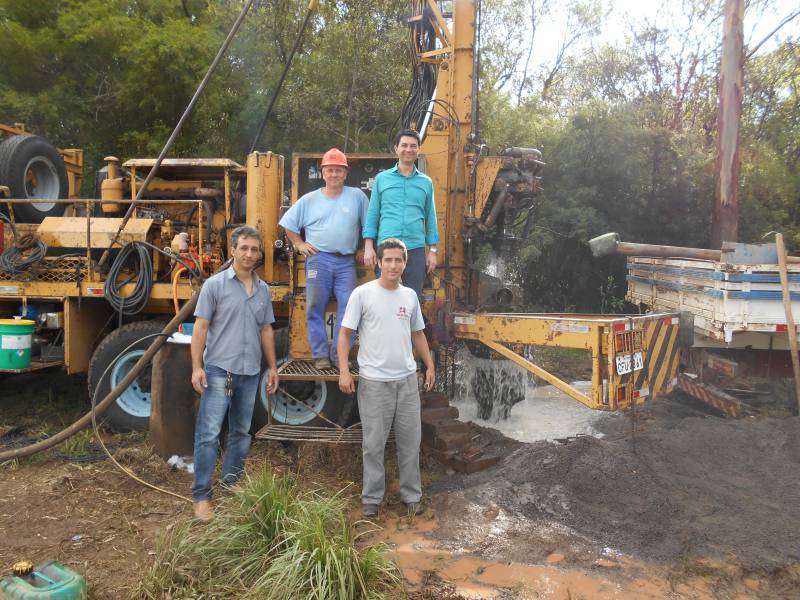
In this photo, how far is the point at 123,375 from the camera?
660cm

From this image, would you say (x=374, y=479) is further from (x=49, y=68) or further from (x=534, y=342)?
(x=49, y=68)

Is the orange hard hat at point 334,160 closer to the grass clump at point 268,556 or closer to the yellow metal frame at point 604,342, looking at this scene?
the yellow metal frame at point 604,342

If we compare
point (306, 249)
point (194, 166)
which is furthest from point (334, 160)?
point (194, 166)

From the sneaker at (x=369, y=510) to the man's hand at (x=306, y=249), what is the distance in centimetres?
203

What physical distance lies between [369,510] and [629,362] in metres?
2.23

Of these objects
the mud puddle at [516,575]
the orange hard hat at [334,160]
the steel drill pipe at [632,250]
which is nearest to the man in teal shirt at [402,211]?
the orange hard hat at [334,160]

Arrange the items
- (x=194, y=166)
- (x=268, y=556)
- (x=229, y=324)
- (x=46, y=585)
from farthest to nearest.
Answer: (x=194, y=166), (x=229, y=324), (x=268, y=556), (x=46, y=585)

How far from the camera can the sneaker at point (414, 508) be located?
4550 mm

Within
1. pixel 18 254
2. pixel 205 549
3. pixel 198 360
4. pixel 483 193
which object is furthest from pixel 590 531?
pixel 18 254

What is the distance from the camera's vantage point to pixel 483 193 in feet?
21.1

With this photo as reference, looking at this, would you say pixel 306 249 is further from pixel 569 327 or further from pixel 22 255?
pixel 22 255

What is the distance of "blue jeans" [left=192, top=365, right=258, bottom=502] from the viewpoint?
433cm

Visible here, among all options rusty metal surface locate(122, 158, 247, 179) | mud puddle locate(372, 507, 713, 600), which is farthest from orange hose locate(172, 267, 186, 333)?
mud puddle locate(372, 507, 713, 600)

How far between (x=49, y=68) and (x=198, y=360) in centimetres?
1345
